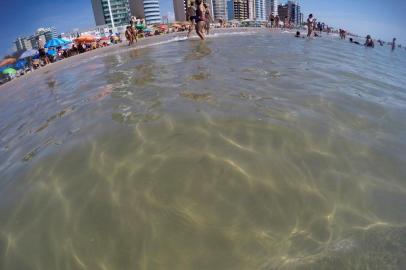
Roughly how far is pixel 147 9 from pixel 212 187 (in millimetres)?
143516

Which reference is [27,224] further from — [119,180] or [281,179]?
[281,179]


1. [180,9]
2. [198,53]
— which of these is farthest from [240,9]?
[198,53]

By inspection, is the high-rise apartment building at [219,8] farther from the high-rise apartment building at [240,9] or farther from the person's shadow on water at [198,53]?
the person's shadow on water at [198,53]

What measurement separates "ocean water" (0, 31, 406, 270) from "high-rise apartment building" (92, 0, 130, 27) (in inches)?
5231

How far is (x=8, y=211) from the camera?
260 cm

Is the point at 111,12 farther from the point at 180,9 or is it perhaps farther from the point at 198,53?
the point at 198,53

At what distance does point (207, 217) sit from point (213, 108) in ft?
6.75

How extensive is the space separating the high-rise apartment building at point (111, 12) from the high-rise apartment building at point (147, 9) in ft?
11.7

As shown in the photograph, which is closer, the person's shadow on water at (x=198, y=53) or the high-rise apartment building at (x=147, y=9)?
the person's shadow on water at (x=198, y=53)

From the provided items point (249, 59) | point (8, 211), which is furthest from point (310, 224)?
point (249, 59)

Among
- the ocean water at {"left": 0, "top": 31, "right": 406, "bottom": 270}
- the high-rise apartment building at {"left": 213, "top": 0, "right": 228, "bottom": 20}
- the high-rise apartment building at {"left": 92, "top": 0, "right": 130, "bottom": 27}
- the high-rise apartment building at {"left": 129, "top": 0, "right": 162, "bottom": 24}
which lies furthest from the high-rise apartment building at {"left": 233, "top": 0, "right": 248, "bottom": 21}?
the ocean water at {"left": 0, "top": 31, "right": 406, "bottom": 270}

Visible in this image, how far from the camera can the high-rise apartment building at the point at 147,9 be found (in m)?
130

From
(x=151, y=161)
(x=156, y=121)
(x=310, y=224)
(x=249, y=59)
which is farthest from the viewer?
(x=249, y=59)

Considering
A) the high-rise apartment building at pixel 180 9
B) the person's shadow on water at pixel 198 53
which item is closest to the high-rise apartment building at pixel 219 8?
the high-rise apartment building at pixel 180 9
